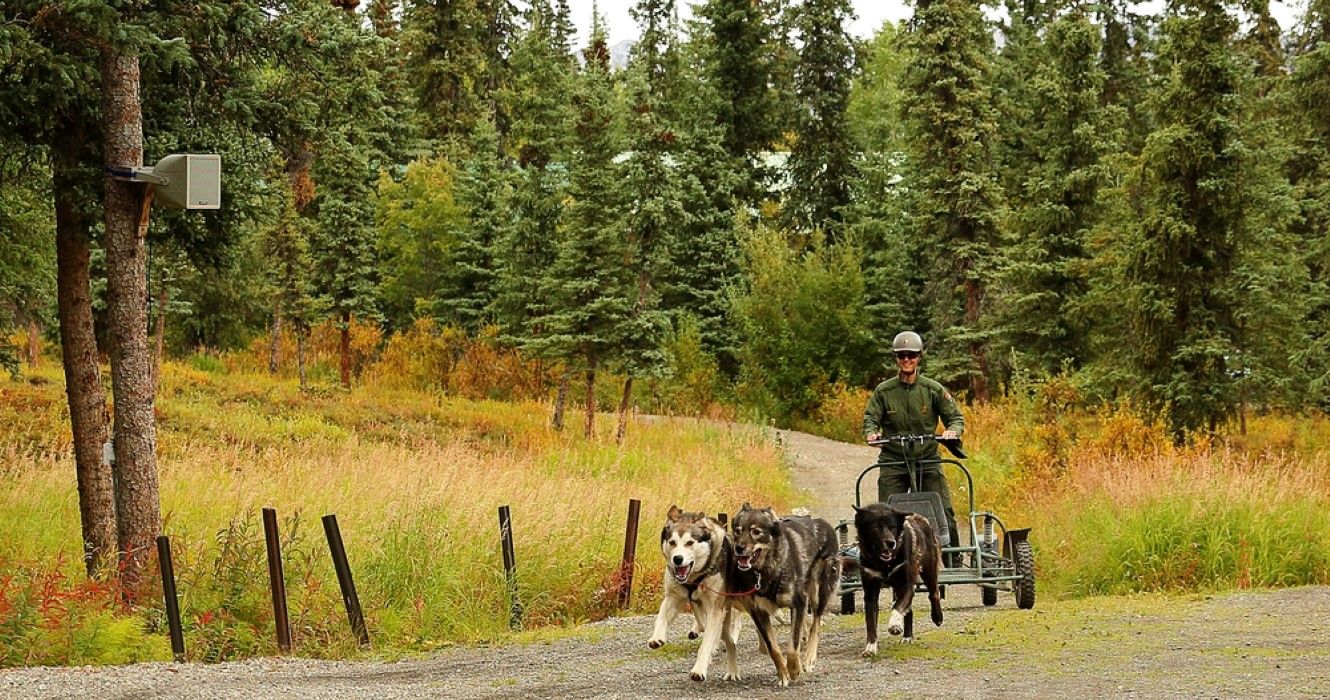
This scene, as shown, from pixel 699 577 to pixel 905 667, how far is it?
1714 millimetres

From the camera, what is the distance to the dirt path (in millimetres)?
8570

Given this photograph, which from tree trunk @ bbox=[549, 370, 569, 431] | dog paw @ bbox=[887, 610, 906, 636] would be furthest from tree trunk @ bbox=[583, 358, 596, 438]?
dog paw @ bbox=[887, 610, 906, 636]

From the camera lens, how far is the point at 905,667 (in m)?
9.30

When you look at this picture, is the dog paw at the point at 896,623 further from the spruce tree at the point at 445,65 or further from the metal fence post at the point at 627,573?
the spruce tree at the point at 445,65

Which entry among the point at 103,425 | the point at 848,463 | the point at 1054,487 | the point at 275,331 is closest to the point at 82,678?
the point at 103,425

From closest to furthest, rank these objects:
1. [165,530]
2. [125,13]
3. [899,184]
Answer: [125,13] < [165,530] < [899,184]

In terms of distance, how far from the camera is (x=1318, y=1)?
31.0 m

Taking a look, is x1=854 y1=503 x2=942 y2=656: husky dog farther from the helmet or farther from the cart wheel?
the cart wheel

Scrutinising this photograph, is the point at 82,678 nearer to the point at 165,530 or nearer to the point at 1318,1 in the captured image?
the point at 165,530

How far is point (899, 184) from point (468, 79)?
20.8 m

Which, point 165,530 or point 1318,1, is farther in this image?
point 1318,1

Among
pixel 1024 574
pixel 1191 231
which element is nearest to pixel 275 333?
pixel 1191 231

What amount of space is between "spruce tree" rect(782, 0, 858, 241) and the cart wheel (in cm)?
3726

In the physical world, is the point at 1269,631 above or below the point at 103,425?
below
